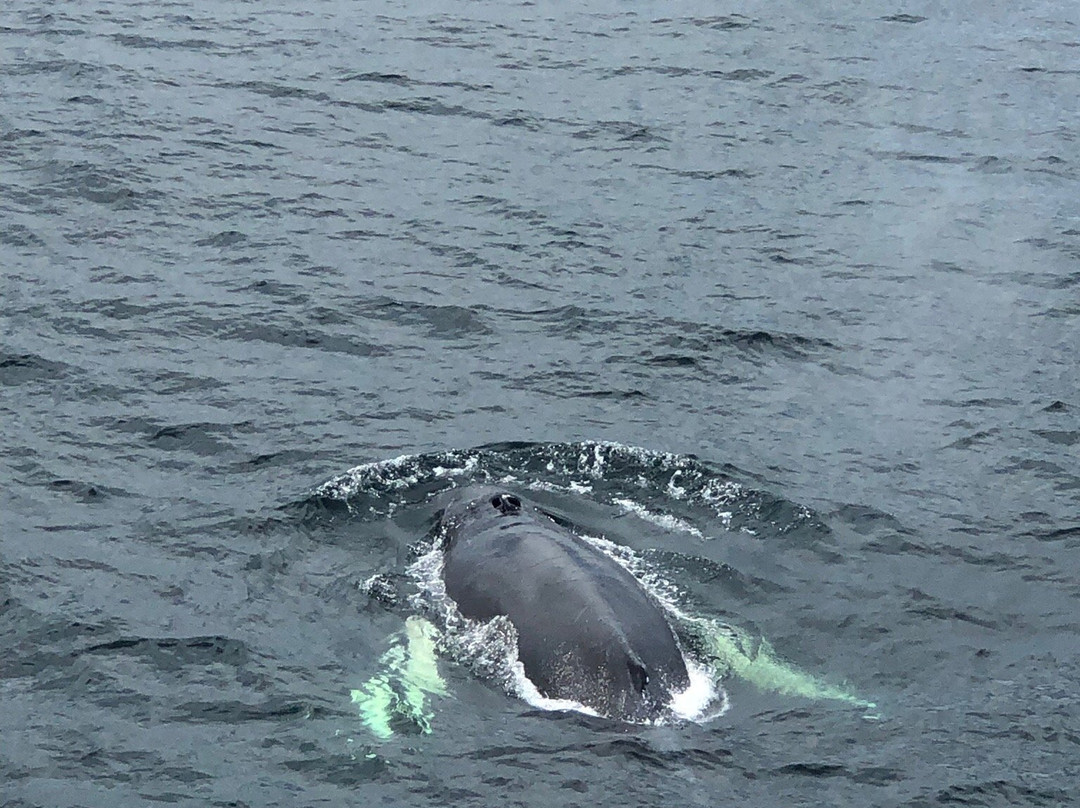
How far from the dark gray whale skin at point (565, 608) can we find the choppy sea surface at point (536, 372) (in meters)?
0.60

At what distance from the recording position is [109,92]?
4122 centimetres

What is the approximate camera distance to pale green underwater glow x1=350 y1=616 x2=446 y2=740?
20.6 metres

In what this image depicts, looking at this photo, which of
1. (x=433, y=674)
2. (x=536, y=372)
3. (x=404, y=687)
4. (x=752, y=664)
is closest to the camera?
(x=404, y=687)

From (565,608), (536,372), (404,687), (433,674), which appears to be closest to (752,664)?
(565,608)

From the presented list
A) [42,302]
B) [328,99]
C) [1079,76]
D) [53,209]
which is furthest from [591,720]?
[1079,76]

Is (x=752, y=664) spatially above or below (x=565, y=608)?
below

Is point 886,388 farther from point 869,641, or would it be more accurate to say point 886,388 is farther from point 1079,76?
point 1079,76

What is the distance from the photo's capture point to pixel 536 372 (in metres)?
30.1

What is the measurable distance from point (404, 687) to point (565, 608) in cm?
230

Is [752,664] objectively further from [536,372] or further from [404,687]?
[536,372]

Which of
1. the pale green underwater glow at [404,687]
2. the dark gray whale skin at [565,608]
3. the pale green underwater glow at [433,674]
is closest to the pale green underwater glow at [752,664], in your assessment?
the pale green underwater glow at [433,674]

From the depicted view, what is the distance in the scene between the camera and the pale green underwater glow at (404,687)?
67.6 ft

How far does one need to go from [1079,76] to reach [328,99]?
63.8 ft

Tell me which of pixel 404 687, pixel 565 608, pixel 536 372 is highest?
pixel 536 372
